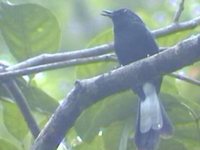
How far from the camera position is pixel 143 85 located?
247cm

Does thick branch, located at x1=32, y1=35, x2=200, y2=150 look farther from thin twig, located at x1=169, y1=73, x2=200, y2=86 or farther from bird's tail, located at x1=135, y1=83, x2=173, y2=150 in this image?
thin twig, located at x1=169, y1=73, x2=200, y2=86

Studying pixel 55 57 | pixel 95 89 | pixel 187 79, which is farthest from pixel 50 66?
pixel 187 79

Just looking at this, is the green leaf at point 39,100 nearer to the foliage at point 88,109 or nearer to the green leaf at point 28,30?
the foliage at point 88,109

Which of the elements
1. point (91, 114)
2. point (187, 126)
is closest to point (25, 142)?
point (91, 114)

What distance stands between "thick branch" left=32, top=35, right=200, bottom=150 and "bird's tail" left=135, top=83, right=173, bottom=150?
193 mm

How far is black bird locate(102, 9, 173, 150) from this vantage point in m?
2.10

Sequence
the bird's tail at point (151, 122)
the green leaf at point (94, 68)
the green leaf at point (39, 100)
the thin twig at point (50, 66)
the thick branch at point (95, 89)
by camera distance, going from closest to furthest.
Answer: the thick branch at point (95, 89) → the bird's tail at point (151, 122) → the thin twig at point (50, 66) → the green leaf at point (39, 100) → the green leaf at point (94, 68)

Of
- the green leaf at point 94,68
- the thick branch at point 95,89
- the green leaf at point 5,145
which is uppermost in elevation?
the thick branch at point 95,89

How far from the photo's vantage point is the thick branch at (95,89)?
1.94 metres

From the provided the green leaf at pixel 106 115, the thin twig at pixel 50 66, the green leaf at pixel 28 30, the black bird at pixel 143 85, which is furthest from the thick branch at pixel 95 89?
the green leaf at pixel 28 30

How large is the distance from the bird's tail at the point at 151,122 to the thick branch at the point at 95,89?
0.19m

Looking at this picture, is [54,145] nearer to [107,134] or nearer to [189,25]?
[107,134]

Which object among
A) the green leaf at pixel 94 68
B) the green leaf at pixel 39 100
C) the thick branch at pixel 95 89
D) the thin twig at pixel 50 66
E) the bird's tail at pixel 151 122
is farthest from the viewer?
the green leaf at pixel 94 68

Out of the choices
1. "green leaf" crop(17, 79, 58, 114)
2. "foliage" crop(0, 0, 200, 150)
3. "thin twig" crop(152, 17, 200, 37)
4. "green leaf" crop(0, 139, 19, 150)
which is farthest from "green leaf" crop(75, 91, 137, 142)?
"thin twig" crop(152, 17, 200, 37)
